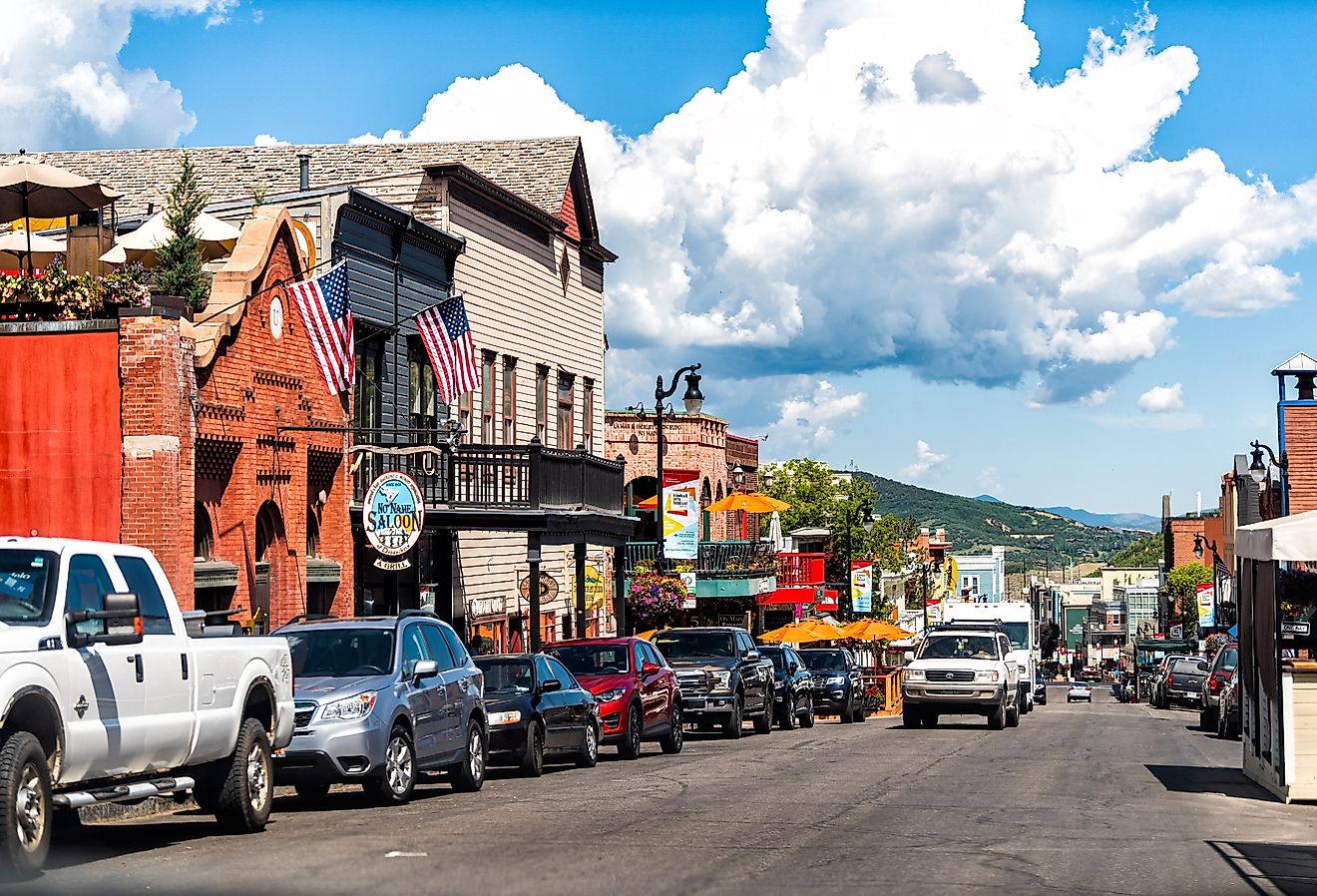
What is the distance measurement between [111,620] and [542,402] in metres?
27.7

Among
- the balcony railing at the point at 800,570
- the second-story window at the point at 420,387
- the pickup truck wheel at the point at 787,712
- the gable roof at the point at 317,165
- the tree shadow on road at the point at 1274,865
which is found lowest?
the pickup truck wheel at the point at 787,712

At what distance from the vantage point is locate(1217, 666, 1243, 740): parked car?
3061 cm

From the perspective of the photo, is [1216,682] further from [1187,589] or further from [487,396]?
[1187,589]

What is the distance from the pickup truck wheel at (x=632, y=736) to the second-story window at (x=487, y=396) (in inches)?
446

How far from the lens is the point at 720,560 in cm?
5100

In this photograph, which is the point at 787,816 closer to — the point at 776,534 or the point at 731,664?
the point at 731,664

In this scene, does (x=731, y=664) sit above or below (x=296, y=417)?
below

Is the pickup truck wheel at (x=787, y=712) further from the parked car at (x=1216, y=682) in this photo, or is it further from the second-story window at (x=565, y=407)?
the second-story window at (x=565, y=407)

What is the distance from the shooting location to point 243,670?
512 inches

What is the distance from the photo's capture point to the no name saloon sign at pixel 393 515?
24891 mm

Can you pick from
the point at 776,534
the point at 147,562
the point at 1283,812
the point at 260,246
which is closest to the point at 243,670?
the point at 147,562

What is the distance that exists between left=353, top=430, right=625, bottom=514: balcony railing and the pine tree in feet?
13.8

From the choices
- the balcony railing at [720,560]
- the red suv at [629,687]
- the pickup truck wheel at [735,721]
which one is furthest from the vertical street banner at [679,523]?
the red suv at [629,687]

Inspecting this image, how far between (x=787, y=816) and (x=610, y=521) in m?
17.8
